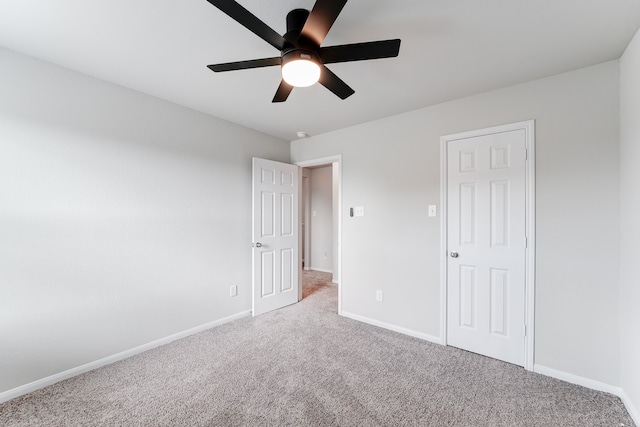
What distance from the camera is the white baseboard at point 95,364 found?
1863mm

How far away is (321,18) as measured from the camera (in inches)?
47.8

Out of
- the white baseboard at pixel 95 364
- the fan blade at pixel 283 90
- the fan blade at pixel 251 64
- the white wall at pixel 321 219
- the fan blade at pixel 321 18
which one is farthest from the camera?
the white wall at pixel 321 219

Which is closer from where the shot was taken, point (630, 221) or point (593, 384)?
point (630, 221)

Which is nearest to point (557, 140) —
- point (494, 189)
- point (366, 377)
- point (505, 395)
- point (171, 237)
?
point (494, 189)

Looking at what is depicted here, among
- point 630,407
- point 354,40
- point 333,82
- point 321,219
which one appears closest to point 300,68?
point 333,82

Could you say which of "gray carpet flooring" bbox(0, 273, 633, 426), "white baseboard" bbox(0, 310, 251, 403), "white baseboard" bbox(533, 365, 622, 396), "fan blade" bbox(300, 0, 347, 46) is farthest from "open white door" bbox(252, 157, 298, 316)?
"white baseboard" bbox(533, 365, 622, 396)

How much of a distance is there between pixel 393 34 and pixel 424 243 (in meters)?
1.88

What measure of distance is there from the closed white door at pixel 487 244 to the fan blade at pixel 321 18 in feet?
6.00

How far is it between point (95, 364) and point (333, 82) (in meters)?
2.83

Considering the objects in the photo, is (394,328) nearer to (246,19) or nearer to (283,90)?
(283,90)

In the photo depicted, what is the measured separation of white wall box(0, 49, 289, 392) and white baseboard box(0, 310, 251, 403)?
0.15ft

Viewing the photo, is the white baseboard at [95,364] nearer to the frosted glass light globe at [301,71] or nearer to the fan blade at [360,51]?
the frosted glass light globe at [301,71]

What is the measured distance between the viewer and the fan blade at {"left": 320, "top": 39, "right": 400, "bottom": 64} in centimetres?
133

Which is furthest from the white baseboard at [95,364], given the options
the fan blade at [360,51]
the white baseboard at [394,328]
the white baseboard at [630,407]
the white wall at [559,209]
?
the white baseboard at [630,407]
